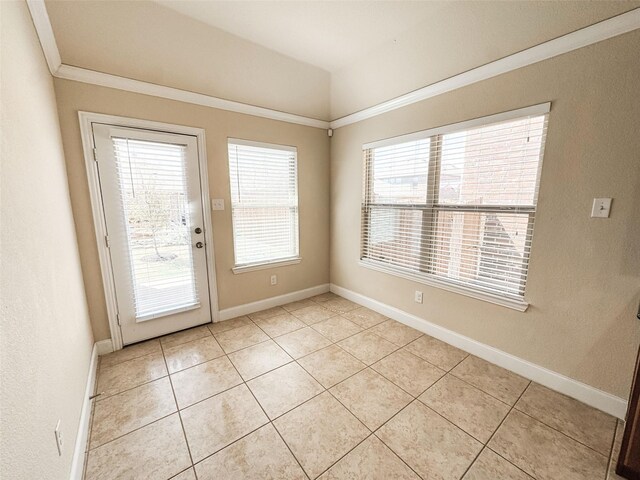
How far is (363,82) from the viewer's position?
2928 mm

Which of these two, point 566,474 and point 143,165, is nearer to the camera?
point 566,474

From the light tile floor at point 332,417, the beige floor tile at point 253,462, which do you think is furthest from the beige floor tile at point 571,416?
the beige floor tile at point 253,462

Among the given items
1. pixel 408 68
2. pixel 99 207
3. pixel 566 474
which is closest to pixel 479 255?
pixel 566 474

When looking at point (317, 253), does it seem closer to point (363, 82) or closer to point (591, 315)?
point (363, 82)

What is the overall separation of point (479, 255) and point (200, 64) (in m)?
3.08

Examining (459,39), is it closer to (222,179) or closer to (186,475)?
(222,179)

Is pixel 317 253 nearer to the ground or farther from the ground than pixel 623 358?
farther from the ground

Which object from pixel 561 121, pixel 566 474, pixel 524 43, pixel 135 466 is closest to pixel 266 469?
pixel 135 466

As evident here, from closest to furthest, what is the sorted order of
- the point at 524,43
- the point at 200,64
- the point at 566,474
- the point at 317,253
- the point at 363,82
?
the point at 566,474 → the point at 524,43 → the point at 200,64 → the point at 363,82 → the point at 317,253

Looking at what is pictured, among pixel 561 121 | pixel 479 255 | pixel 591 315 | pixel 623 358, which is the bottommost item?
pixel 623 358

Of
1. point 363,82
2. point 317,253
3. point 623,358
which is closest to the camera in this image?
point 623,358

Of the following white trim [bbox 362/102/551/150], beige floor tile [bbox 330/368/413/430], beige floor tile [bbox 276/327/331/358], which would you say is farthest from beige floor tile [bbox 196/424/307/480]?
white trim [bbox 362/102/551/150]

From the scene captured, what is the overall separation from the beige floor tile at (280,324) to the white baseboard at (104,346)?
4.39ft

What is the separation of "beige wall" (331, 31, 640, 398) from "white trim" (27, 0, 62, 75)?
9.52 ft
